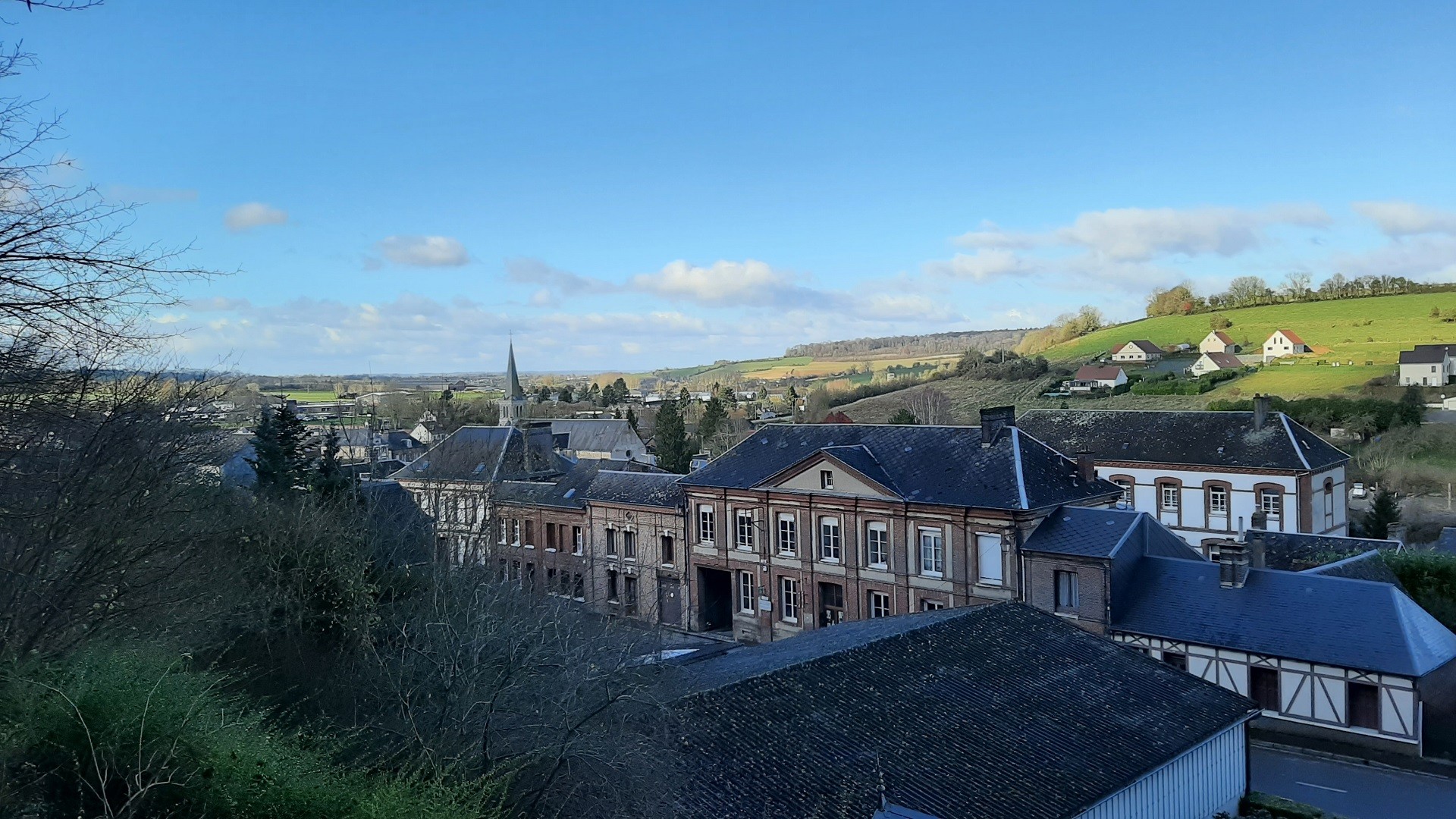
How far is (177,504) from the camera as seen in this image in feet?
51.2

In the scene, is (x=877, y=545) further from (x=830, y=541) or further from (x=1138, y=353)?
(x=1138, y=353)

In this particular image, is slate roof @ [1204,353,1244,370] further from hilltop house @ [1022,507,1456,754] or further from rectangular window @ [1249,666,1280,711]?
rectangular window @ [1249,666,1280,711]

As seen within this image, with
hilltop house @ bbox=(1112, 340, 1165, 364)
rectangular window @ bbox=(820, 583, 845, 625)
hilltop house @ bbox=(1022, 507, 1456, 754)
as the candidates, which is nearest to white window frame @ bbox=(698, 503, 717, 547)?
rectangular window @ bbox=(820, 583, 845, 625)

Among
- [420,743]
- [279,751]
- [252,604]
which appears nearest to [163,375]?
[252,604]

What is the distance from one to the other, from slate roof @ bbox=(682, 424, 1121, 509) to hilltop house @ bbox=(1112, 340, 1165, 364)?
206 feet

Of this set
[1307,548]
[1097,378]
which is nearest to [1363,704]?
[1307,548]

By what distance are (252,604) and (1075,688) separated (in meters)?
14.0

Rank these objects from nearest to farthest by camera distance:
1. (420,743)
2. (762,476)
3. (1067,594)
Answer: (420,743), (1067,594), (762,476)

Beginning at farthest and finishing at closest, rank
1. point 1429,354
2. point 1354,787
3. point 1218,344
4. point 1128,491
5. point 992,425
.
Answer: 1. point 1218,344
2. point 1429,354
3. point 1128,491
4. point 992,425
5. point 1354,787

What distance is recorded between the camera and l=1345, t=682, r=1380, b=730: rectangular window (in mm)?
20506

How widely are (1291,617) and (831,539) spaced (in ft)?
44.9

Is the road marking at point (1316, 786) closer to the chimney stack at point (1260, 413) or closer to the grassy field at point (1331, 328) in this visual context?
the chimney stack at point (1260, 413)

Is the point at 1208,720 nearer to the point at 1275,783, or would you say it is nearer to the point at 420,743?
the point at 1275,783

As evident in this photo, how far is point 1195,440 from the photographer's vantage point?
38.8 metres
